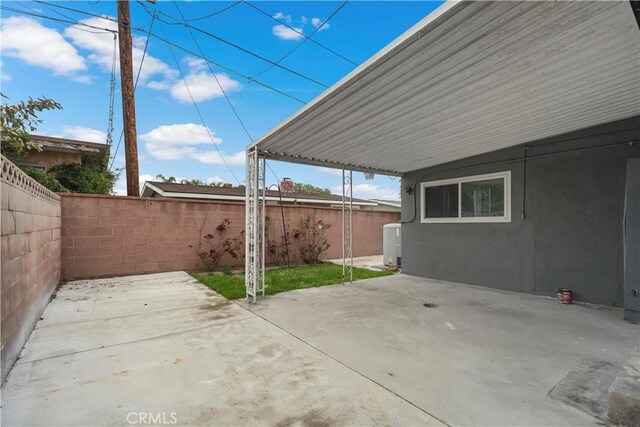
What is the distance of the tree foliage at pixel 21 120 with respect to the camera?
2.65 meters

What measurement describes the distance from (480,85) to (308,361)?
10.5 ft

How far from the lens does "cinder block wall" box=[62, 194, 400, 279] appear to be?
6359 millimetres

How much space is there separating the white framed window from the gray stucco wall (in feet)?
0.43

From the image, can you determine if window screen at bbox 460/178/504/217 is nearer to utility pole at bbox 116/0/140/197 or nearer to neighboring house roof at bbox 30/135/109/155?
utility pole at bbox 116/0/140/197

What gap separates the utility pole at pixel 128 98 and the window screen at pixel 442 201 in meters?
7.06

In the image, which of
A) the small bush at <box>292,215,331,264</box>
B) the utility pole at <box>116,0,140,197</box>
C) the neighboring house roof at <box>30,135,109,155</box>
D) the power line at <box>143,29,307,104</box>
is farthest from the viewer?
the small bush at <box>292,215,331,264</box>

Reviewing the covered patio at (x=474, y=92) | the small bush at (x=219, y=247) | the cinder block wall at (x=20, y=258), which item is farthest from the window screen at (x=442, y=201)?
the cinder block wall at (x=20, y=258)

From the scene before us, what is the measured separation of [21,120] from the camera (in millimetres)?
2865

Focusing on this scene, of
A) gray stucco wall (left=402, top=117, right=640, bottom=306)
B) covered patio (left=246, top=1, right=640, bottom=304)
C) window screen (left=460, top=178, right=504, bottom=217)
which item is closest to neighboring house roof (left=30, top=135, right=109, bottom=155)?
covered patio (left=246, top=1, right=640, bottom=304)

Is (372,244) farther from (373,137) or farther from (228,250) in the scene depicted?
(373,137)

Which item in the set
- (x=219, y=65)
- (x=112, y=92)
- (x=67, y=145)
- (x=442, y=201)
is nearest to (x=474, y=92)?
(x=442, y=201)

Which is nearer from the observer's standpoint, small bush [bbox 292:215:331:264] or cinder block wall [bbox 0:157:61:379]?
cinder block wall [bbox 0:157:61:379]

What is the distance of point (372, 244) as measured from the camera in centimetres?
1223

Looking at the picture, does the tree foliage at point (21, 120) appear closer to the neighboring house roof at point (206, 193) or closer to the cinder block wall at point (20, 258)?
the cinder block wall at point (20, 258)
